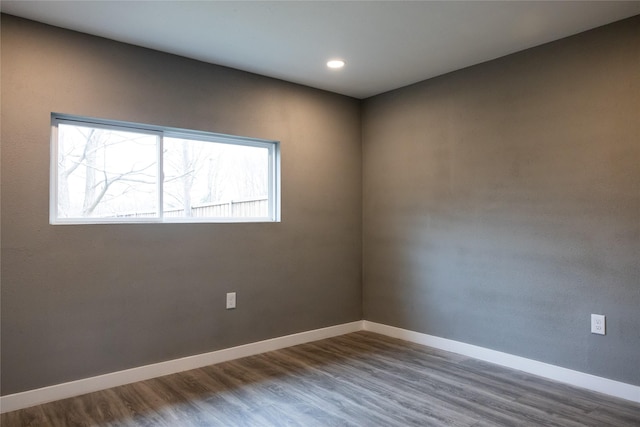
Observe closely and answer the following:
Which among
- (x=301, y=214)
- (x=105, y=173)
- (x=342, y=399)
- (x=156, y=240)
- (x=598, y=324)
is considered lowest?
(x=342, y=399)

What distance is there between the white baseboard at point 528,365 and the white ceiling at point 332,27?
2261 millimetres

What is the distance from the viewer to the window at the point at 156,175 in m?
2.72

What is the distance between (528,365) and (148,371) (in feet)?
8.87

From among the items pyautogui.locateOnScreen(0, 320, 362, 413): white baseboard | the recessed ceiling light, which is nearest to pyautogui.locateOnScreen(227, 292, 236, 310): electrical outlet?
pyautogui.locateOnScreen(0, 320, 362, 413): white baseboard

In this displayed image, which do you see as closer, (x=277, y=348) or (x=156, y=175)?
(x=156, y=175)

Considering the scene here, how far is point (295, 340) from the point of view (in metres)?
3.69

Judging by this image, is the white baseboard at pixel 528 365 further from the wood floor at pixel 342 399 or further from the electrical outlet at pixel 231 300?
the electrical outlet at pixel 231 300

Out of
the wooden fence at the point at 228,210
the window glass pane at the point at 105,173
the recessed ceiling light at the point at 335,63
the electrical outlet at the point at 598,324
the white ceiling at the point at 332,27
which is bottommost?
the electrical outlet at the point at 598,324

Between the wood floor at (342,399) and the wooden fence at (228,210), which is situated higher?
the wooden fence at (228,210)

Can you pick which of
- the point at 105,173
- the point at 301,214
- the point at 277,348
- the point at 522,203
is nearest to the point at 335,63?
the point at 301,214

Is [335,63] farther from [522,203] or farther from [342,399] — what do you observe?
[342,399]

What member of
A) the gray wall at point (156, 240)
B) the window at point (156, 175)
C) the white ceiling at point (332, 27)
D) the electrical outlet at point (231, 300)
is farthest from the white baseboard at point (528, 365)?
the white ceiling at point (332, 27)

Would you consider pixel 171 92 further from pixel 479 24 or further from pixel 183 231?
pixel 479 24

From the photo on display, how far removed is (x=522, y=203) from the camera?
3045mm
